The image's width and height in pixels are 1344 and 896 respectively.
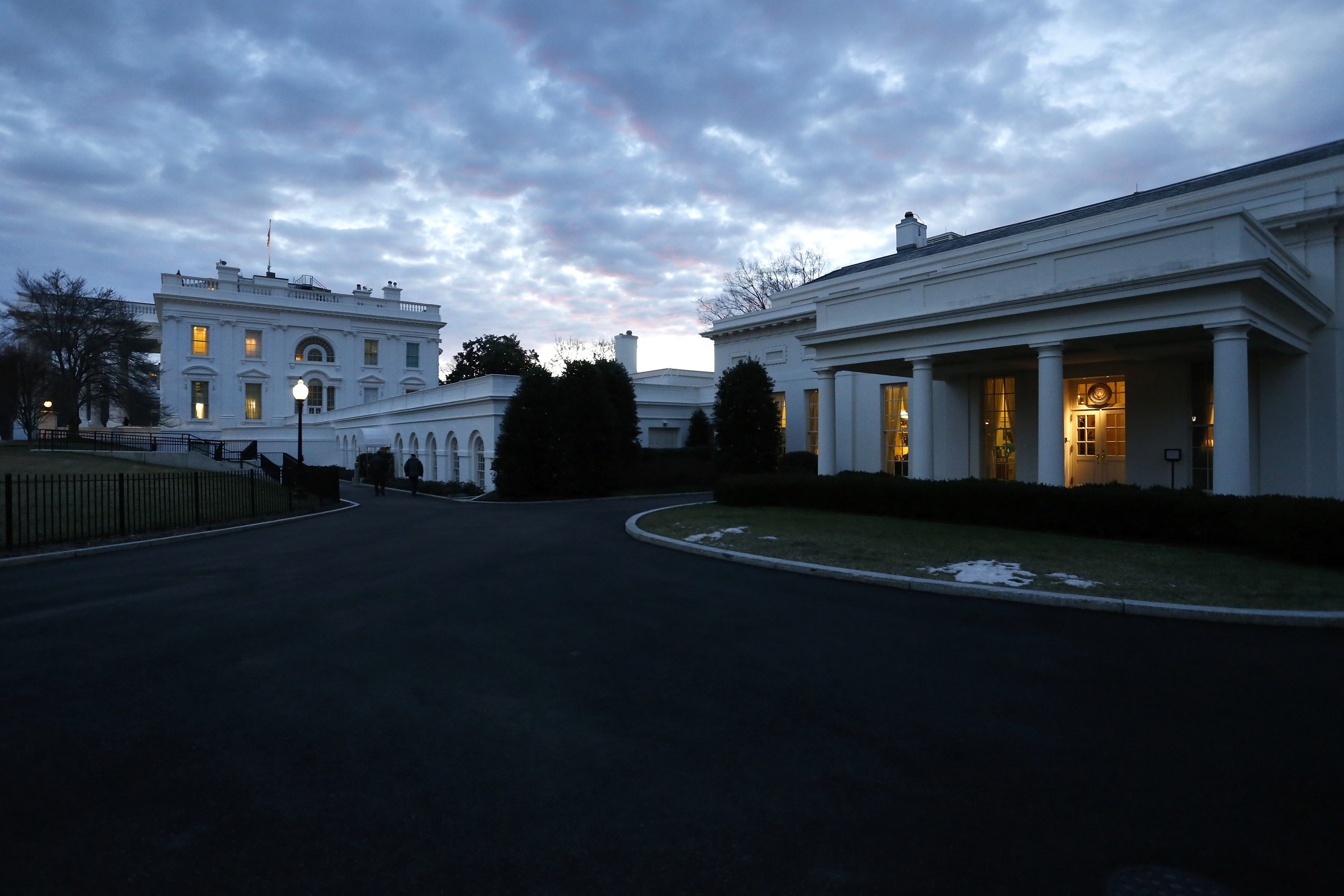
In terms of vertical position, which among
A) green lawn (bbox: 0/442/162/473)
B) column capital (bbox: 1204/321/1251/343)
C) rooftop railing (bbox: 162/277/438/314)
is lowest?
green lawn (bbox: 0/442/162/473)

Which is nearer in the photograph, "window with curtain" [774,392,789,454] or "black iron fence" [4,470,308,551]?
"black iron fence" [4,470,308,551]

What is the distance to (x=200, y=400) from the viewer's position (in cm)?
5175

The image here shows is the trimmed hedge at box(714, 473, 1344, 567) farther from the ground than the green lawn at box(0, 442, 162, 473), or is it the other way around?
the green lawn at box(0, 442, 162, 473)

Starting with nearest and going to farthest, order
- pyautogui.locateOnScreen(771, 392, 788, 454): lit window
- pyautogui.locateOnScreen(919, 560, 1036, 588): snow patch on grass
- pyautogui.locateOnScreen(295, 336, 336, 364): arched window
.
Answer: pyautogui.locateOnScreen(919, 560, 1036, 588): snow patch on grass
pyautogui.locateOnScreen(771, 392, 788, 454): lit window
pyautogui.locateOnScreen(295, 336, 336, 364): arched window

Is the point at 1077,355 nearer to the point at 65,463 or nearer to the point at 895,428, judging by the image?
the point at 895,428

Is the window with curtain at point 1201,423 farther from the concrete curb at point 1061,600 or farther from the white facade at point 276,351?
the white facade at point 276,351

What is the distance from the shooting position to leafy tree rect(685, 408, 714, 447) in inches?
1378

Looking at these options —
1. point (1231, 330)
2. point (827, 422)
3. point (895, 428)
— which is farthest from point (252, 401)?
point (1231, 330)

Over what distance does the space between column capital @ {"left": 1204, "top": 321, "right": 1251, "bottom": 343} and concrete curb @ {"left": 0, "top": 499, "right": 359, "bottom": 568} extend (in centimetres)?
2023

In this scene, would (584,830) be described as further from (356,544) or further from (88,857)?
(356,544)

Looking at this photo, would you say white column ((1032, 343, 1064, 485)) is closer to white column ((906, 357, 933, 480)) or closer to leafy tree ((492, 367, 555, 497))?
white column ((906, 357, 933, 480))

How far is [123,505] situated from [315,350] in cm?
4651

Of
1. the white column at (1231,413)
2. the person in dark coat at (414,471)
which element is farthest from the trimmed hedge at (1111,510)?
the person in dark coat at (414,471)

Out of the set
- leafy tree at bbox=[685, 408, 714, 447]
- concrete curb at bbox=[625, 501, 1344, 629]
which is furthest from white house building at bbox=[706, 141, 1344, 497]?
leafy tree at bbox=[685, 408, 714, 447]
